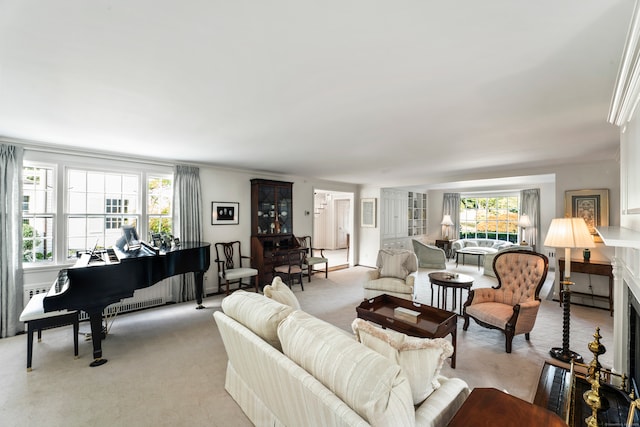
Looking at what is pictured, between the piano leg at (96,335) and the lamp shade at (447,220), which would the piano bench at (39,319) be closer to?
the piano leg at (96,335)

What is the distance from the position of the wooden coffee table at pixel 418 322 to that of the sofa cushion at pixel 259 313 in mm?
1321

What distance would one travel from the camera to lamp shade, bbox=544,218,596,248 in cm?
271

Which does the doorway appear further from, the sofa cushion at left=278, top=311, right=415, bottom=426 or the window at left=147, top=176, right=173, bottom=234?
the sofa cushion at left=278, top=311, right=415, bottom=426

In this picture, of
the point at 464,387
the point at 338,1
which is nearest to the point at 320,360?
the point at 464,387

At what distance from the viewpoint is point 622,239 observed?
1.21 meters

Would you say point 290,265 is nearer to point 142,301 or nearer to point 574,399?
point 142,301

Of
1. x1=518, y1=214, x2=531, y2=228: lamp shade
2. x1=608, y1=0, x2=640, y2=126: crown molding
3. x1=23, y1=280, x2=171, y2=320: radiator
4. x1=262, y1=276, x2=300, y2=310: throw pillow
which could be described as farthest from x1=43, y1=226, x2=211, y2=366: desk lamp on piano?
x1=518, y1=214, x2=531, y2=228: lamp shade

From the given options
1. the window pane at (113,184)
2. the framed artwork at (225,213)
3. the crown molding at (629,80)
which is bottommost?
the framed artwork at (225,213)

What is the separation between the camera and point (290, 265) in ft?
17.8

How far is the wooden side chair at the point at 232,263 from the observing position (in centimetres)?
483

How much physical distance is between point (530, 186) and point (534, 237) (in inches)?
55.6

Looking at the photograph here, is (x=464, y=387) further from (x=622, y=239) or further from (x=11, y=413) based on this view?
(x=11, y=413)

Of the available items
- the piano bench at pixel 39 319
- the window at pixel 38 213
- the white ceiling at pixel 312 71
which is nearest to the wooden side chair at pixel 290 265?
the white ceiling at pixel 312 71

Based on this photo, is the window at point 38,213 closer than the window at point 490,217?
Yes
